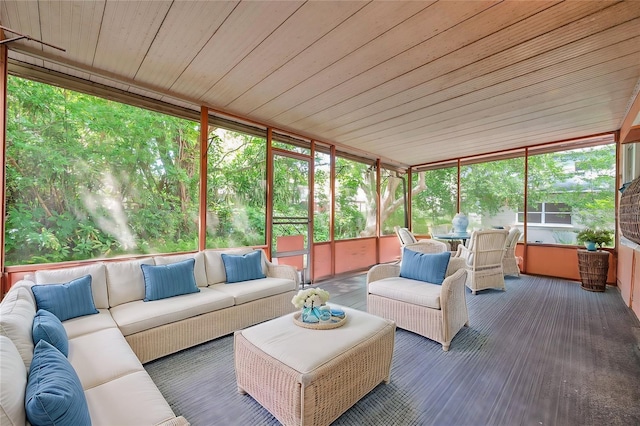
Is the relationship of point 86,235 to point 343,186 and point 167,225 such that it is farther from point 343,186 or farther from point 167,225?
point 343,186

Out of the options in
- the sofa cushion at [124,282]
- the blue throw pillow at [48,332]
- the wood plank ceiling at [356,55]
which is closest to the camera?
the blue throw pillow at [48,332]

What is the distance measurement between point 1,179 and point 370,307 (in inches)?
144

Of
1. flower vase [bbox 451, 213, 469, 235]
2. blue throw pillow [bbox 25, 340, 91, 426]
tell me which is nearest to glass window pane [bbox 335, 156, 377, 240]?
flower vase [bbox 451, 213, 469, 235]

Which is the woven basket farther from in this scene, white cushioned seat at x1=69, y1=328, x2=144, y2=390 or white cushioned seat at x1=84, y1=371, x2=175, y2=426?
white cushioned seat at x1=69, y1=328, x2=144, y2=390

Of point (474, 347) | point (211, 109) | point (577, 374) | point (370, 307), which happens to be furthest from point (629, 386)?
point (211, 109)

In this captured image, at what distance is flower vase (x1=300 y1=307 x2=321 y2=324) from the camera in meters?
2.04

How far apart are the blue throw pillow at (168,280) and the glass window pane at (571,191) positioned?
6.43 m

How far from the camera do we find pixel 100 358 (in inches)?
65.1

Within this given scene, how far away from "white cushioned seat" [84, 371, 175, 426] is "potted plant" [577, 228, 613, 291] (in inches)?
235

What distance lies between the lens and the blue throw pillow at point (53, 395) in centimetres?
89

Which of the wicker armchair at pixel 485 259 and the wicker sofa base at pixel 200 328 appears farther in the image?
the wicker armchair at pixel 485 259

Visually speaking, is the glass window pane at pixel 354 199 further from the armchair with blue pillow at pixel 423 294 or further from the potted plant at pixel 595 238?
the potted plant at pixel 595 238

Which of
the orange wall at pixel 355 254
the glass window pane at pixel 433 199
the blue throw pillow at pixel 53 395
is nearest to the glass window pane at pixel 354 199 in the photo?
the orange wall at pixel 355 254

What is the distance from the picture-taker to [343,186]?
585cm
